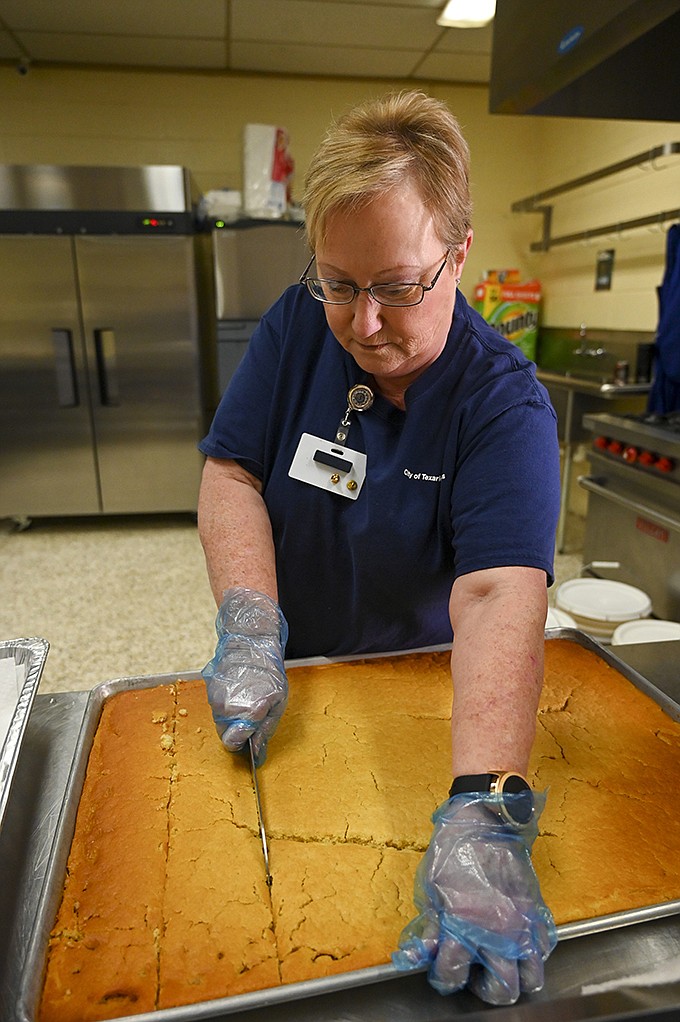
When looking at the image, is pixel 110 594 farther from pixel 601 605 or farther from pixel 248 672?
pixel 248 672

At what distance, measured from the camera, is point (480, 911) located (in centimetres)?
60

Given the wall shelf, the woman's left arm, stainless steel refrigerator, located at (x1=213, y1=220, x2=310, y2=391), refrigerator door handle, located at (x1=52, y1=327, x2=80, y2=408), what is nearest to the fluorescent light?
the wall shelf

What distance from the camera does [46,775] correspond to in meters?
0.83

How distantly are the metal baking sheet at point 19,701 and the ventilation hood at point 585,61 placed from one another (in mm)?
1336

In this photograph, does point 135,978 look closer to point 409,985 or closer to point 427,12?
point 409,985

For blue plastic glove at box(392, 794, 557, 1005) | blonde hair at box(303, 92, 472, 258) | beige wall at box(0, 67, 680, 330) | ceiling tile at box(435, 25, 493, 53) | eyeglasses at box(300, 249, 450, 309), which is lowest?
blue plastic glove at box(392, 794, 557, 1005)

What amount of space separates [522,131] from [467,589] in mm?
4671

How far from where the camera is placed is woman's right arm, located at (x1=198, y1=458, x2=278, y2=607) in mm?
1067

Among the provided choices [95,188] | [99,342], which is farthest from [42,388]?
[95,188]

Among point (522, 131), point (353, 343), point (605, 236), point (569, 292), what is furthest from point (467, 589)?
point (522, 131)

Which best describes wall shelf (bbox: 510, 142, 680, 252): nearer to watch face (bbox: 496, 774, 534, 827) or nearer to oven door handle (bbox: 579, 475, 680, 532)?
oven door handle (bbox: 579, 475, 680, 532)

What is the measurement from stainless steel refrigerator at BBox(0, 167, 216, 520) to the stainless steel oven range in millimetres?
2284

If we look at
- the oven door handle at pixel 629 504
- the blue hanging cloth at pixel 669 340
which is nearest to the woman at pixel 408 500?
the oven door handle at pixel 629 504

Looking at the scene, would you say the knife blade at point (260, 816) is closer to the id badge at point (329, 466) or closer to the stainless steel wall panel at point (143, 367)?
the id badge at point (329, 466)
